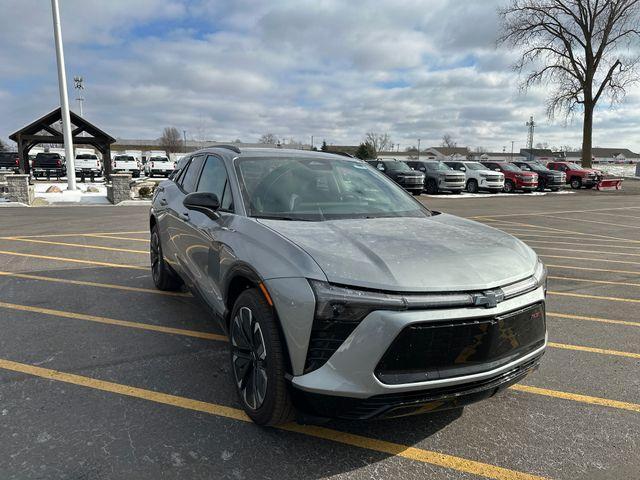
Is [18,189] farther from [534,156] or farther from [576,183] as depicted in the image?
[534,156]

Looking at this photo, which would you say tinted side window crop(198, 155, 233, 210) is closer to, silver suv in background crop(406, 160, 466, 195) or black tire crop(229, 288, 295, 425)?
black tire crop(229, 288, 295, 425)

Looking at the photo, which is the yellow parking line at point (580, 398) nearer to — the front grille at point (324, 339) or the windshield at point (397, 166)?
the front grille at point (324, 339)

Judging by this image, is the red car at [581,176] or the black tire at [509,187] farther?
the red car at [581,176]

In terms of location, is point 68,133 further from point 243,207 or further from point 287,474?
point 287,474

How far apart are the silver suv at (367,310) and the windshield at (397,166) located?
22497 millimetres

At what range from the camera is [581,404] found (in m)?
3.18

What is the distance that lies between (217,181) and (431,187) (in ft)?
78.9

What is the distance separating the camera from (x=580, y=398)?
3.25m

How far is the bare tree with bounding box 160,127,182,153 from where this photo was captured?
8531 centimetres

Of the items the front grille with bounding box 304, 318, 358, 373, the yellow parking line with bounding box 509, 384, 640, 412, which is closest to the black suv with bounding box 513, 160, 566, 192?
the yellow parking line with bounding box 509, 384, 640, 412

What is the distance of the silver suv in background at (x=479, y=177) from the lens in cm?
2694

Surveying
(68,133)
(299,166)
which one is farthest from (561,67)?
(299,166)

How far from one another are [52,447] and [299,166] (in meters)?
2.58

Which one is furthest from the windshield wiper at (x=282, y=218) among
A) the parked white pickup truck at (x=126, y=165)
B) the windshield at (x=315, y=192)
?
the parked white pickup truck at (x=126, y=165)
